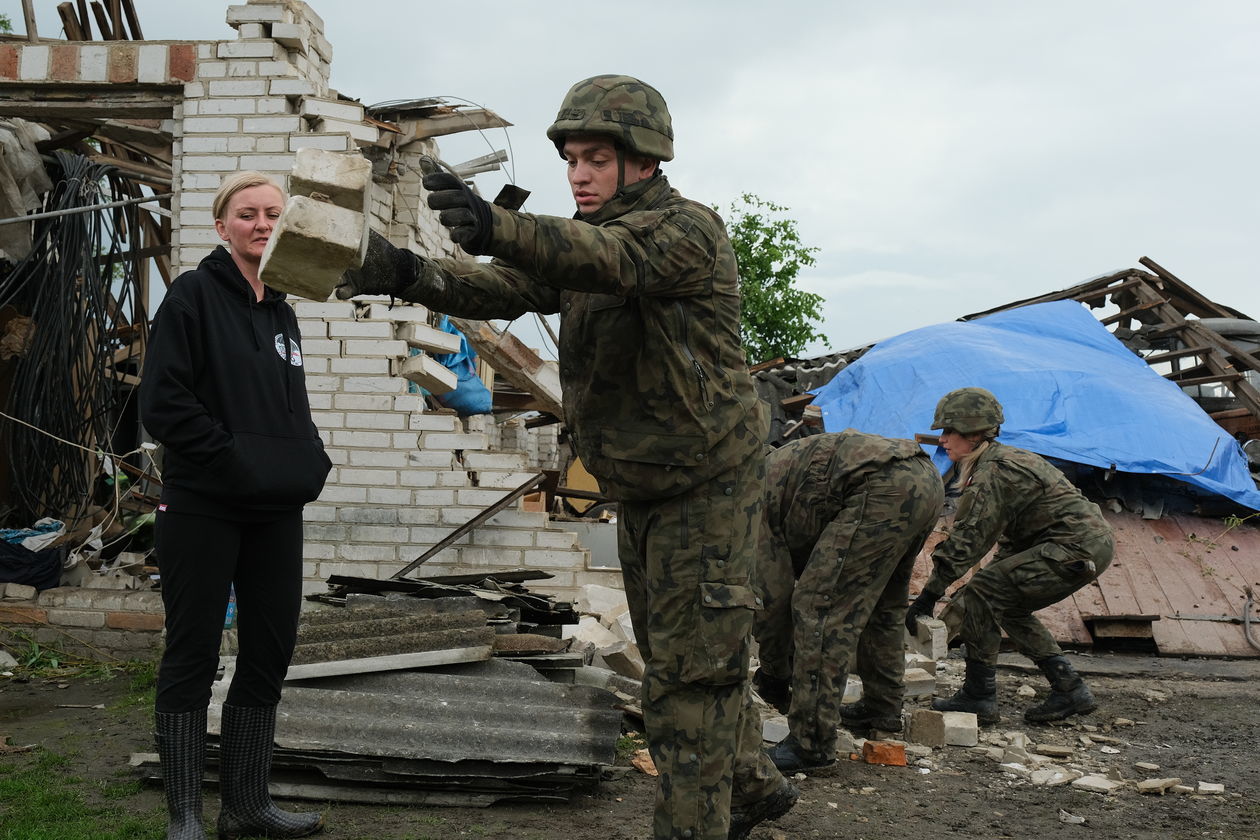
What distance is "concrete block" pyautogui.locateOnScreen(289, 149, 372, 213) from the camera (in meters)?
2.50

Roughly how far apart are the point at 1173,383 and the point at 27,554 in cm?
1000

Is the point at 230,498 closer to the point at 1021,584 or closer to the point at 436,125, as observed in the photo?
the point at 1021,584

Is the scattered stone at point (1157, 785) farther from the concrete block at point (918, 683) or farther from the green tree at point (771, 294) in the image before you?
the green tree at point (771, 294)

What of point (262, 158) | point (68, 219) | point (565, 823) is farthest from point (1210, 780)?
point (68, 219)

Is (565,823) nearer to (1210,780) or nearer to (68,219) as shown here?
(1210,780)

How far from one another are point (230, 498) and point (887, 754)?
317 cm

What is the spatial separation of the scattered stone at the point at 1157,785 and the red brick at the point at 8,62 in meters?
7.26

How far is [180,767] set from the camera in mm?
3180

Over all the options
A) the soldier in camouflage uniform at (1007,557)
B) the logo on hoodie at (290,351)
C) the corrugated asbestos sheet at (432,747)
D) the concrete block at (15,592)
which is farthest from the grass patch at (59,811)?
the soldier in camouflage uniform at (1007,557)

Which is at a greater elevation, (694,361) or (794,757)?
(694,361)

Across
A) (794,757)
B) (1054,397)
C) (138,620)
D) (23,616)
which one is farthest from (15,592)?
(1054,397)

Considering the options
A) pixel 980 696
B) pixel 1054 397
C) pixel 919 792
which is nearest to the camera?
pixel 919 792

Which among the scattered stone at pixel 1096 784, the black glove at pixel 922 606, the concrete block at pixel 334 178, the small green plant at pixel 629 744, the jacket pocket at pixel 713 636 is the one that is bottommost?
the scattered stone at pixel 1096 784

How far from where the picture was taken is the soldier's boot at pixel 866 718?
17.7 ft
